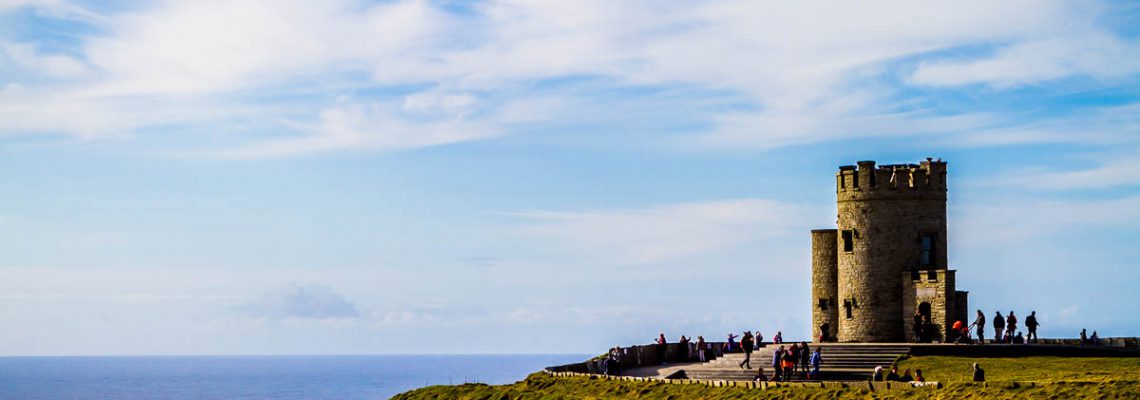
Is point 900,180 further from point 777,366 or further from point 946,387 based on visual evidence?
point 946,387

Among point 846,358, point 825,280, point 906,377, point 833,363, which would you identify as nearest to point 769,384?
point 906,377

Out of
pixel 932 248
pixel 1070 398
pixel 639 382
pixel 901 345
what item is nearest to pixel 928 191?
pixel 932 248

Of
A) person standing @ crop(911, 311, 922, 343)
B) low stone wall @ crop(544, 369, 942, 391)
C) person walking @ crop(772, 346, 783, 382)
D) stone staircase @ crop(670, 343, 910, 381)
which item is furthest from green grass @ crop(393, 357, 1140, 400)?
person standing @ crop(911, 311, 922, 343)

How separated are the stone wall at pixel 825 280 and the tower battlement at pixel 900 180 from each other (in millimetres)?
3086

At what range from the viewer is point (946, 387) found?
42.7m

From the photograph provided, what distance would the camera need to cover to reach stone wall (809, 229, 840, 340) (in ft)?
211

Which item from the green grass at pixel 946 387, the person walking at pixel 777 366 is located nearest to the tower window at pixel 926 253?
the green grass at pixel 946 387

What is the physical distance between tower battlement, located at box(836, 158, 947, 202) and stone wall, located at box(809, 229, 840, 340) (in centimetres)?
309

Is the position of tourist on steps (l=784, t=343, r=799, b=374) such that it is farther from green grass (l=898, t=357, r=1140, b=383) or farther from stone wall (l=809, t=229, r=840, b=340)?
stone wall (l=809, t=229, r=840, b=340)

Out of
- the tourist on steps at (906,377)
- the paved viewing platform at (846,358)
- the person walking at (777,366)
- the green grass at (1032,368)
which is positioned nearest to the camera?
the green grass at (1032,368)

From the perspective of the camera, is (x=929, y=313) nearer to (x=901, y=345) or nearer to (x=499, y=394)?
(x=901, y=345)

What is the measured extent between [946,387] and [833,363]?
11.9m

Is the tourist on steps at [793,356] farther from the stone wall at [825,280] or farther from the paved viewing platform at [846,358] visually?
the stone wall at [825,280]

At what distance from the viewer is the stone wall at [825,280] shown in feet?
211
